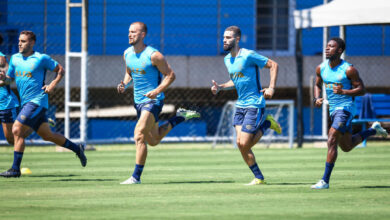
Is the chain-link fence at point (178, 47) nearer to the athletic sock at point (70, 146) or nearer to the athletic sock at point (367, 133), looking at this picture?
the athletic sock at point (70, 146)

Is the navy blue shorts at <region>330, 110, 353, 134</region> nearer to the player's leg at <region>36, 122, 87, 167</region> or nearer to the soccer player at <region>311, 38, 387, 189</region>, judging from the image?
the soccer player at <region>311, 38, 387, 189</region>

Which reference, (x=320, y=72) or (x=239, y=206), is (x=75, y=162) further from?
(x=239, y=206)

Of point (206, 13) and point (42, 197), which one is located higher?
point (206, 13)

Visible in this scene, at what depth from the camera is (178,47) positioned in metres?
22.9

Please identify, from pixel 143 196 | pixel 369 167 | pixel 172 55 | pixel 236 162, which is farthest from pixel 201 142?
pixel 143 196

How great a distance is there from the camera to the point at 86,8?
61.1 feet

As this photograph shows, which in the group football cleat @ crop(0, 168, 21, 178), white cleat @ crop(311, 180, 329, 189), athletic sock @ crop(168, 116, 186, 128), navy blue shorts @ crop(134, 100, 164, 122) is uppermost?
navy blue shorts @ crop(134, 100, 164, 122)

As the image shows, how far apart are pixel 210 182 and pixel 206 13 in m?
13.3

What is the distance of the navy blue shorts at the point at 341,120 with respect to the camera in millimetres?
9602

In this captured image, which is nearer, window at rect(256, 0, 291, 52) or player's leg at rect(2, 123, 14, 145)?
player's leg at rect(2, 123, 14, 145)

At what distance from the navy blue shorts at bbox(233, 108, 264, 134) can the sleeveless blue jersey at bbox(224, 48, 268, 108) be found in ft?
A: 0.22

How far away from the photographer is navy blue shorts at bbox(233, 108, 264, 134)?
10.1m

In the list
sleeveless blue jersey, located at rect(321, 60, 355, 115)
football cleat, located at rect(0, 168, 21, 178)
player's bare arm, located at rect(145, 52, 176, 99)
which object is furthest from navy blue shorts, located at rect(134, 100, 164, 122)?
sleeveless blue jersey, located at rect(321, 60, 355, 115)

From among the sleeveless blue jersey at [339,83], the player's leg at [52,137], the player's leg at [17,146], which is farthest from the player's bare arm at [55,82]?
the sleeveless blue jersey at [339,83]
